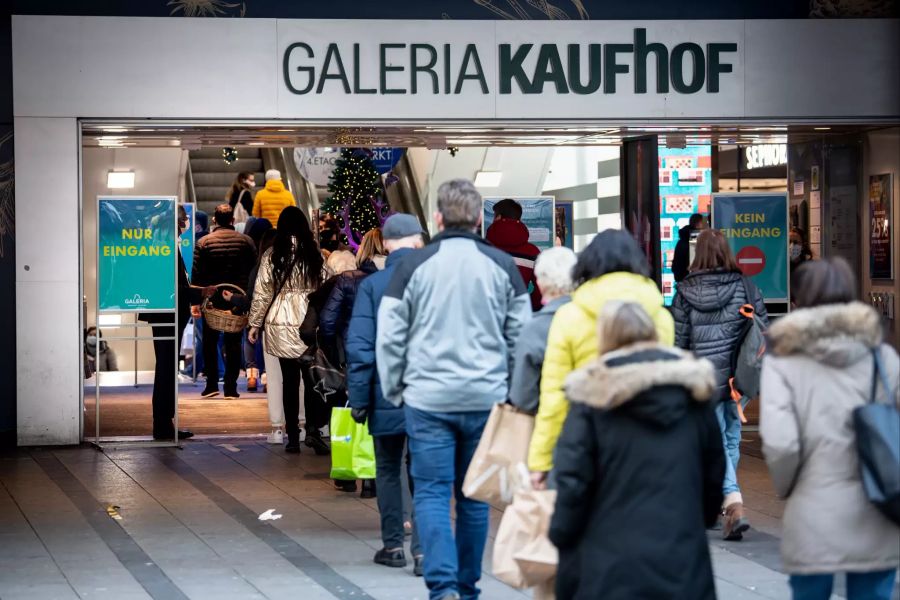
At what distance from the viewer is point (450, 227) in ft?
19.7

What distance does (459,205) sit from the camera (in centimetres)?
596

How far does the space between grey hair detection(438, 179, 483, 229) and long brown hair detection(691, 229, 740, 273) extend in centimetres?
212

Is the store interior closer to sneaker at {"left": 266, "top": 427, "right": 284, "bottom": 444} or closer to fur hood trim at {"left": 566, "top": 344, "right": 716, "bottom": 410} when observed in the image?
sneaker at {"left": 266, "top": 427, "right": 284, "bottom": 444}

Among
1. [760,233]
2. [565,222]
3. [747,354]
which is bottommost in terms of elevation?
[747,354]

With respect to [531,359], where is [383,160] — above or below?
above

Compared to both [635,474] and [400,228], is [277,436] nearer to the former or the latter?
[400,228]

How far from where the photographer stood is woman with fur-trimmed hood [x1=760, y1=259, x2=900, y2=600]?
14.7 feet


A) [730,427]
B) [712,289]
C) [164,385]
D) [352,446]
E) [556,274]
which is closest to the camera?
[556,274]

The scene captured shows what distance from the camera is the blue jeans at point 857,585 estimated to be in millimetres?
4566

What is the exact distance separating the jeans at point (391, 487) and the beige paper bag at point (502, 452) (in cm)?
146

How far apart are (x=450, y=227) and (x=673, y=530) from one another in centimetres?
227

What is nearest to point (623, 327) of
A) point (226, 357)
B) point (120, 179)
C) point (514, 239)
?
point (514, 239)

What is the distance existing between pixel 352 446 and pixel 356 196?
978cm

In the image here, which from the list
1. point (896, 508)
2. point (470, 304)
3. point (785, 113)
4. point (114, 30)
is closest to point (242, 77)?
point (114, 30)
